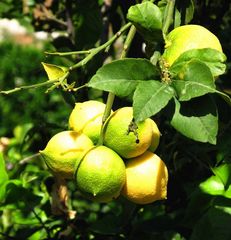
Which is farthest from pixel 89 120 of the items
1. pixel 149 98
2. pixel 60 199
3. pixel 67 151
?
pixel 60 199

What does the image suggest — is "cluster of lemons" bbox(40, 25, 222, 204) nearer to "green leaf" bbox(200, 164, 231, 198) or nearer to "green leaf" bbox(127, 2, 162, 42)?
"green leaf" bbox(127, 2, 162, 42)

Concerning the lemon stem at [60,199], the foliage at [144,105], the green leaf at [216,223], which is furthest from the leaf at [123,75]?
the lemon stem at [60,199]

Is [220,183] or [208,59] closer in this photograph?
[208,59]

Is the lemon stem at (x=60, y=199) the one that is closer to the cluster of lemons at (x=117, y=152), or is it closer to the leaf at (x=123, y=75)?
the cluster of lemons at (x=117, y=152)

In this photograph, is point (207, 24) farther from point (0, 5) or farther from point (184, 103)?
point (0, 5)

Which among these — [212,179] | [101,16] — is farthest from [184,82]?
[101,16]

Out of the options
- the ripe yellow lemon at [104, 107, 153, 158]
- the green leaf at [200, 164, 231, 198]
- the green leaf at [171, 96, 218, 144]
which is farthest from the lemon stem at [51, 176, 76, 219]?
the green leaf at [171, 96, 218, 144]

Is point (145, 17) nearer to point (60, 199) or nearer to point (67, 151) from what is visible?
Answer: point (67, 151)
